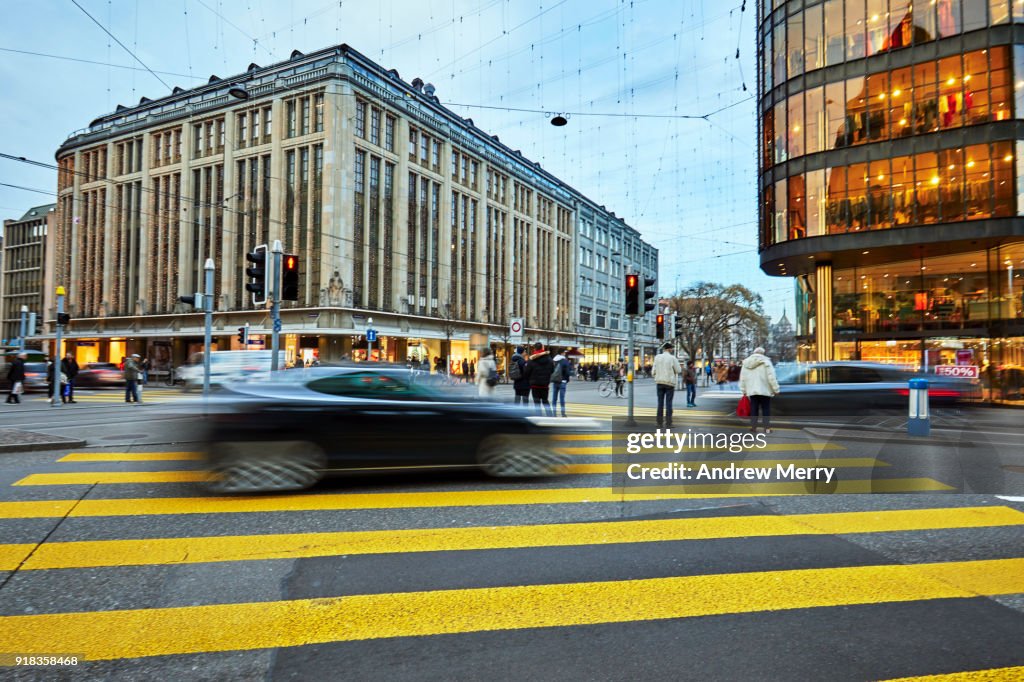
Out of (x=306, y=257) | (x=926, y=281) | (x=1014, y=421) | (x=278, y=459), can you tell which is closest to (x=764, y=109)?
(x=926, y=281)

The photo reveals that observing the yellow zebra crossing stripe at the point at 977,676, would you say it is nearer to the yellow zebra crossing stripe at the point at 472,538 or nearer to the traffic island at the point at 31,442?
the yellow zebra crossing stripe at the point at 472,538

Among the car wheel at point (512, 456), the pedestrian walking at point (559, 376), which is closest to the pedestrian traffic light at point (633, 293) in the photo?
the pedestrian walking at point (559, 376)

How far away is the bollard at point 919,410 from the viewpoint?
11039mm

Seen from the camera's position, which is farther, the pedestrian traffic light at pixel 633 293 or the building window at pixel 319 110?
the building window at pixel 319 110

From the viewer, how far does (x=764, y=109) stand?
1190 inches

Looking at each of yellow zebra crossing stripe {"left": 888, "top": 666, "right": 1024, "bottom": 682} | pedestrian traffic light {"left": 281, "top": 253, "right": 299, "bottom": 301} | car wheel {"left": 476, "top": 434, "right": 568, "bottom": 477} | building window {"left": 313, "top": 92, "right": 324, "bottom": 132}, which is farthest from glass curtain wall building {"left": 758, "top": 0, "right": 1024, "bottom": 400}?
building window {"left": 313, "top": 92, "right": 324, "bottom": 132}

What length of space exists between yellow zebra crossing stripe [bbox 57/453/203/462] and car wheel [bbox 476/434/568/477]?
166 inches

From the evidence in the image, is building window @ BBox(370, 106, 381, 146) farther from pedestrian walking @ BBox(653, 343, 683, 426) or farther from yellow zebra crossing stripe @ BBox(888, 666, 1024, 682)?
yellow zebra crossing stripe @ BBox(888, 666, 1024, 682)

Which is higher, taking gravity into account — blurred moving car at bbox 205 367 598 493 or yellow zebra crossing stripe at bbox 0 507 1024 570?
blurred moving car at bbox 205 367 598 493

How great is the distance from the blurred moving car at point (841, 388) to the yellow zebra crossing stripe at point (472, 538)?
7784 mm

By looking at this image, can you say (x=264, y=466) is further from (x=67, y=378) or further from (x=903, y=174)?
(x=903, y=174)

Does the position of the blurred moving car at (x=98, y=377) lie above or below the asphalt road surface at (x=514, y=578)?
above

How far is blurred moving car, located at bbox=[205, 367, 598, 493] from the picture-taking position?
20.4 ft

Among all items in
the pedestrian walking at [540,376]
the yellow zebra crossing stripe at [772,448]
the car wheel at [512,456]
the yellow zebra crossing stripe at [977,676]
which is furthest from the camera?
the pedestrian walking at [540,376]
